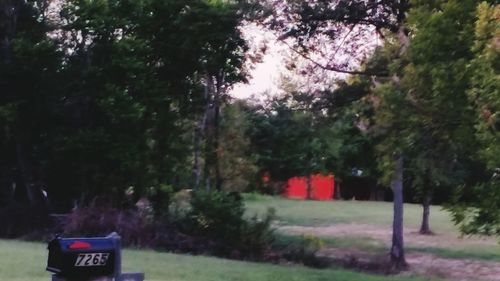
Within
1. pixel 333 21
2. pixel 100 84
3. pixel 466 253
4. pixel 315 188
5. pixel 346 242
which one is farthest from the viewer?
pixel 315 188

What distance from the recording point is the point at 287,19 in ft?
66.2

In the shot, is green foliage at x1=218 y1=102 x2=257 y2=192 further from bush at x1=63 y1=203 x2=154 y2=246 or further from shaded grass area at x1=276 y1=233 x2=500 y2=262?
bush at x1=63 y1=203 x2=154 y2=246

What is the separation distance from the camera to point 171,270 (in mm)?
14992

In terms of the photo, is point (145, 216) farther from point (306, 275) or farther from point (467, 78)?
point (467, 78)

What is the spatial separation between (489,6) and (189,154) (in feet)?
55.3

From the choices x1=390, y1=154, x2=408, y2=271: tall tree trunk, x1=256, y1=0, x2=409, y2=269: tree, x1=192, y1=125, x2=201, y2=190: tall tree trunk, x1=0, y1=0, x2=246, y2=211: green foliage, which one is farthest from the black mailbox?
x1=192, y1=125, x2=201, y2=190: tall tree trunk

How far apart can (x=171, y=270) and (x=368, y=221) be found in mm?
26744

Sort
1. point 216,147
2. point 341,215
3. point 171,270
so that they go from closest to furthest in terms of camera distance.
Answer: point 171,270 → point 216,147 → point 341,215

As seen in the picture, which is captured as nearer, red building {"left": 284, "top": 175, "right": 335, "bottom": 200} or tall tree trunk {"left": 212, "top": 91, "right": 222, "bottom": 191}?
tall tree trunk {"left": 212, "top": 91, "right": 222, "bottom": 191}

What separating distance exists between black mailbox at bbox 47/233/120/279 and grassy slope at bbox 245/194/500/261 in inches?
376

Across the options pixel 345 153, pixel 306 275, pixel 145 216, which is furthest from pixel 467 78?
pixel 345 153

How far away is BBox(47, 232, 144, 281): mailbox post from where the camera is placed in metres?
5.18

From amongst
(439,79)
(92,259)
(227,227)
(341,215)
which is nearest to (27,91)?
(227,227)

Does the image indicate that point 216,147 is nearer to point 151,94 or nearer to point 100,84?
point 151,94
